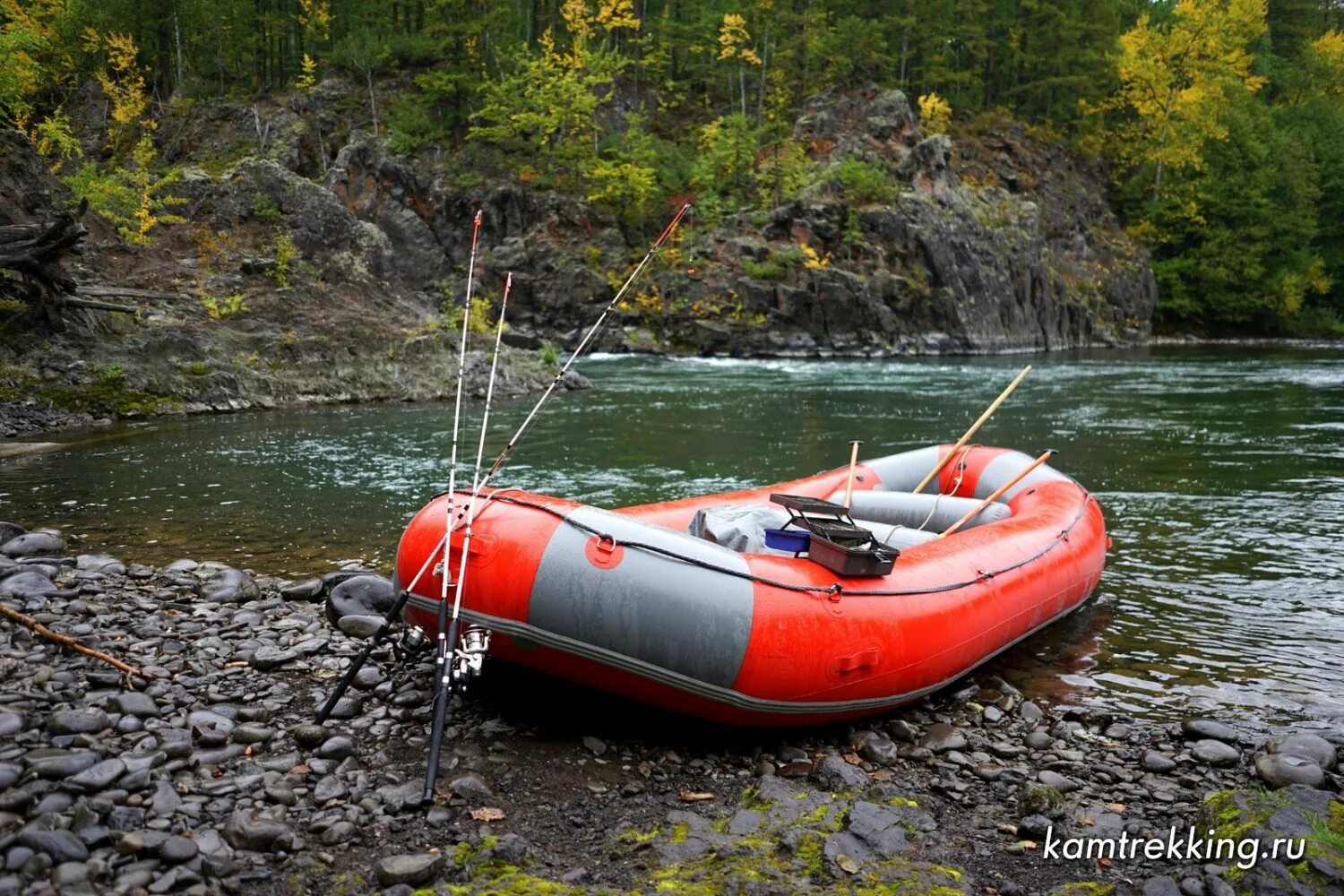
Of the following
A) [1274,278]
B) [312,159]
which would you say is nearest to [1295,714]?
[312,159]

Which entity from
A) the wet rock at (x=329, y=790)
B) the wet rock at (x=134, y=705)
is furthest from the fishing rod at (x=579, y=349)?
the wet rock at (x=134, y=705)

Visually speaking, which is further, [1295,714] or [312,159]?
[312,159]

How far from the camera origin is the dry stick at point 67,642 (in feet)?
14.2

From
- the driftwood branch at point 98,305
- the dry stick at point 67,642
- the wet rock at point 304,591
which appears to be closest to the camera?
the dry stick at point 67,642

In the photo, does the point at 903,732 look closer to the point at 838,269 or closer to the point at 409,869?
the point at 409,869

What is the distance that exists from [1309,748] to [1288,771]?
34 centimetres

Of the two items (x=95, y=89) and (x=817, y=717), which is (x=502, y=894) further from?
(x=95, y=89)

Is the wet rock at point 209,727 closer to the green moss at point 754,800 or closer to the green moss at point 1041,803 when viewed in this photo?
the green moss at point 754,800

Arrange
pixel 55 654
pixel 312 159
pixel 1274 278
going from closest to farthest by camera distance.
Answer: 1. pixel 55 654
2. pixel 312 159
3. pixel 1274 278

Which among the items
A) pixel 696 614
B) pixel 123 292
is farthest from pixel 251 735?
pixel 123 292

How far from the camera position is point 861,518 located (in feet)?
25.9

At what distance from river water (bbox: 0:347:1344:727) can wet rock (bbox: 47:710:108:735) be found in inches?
136

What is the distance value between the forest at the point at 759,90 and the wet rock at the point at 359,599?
107ft

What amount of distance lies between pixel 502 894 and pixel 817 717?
2.09 metres
